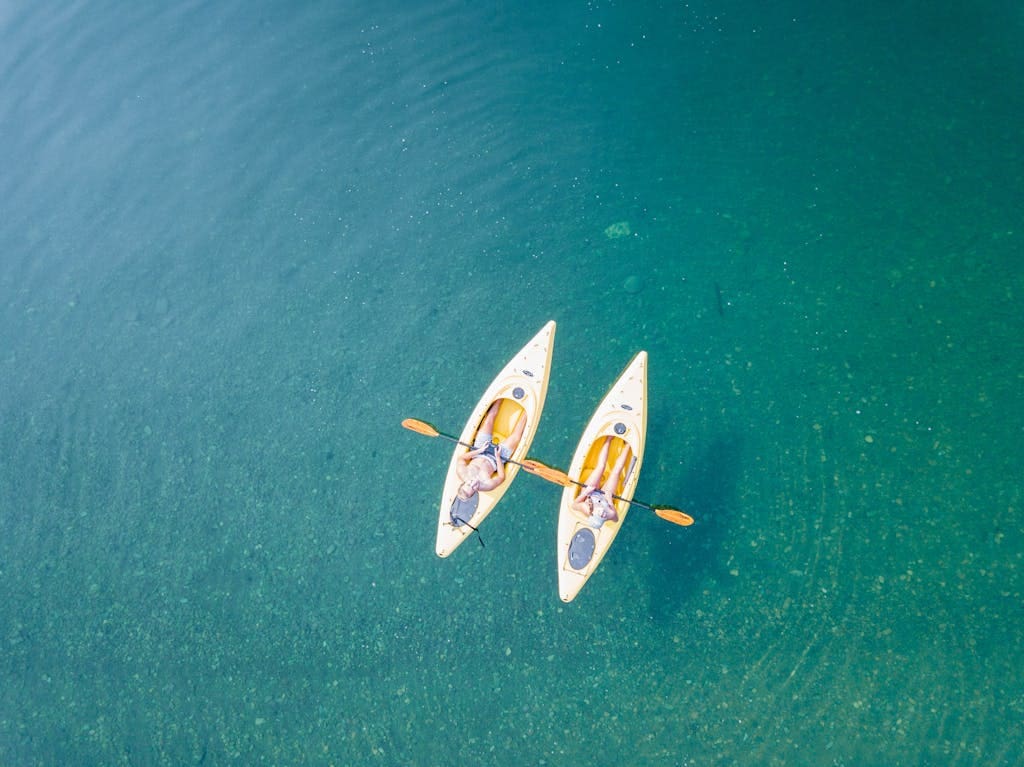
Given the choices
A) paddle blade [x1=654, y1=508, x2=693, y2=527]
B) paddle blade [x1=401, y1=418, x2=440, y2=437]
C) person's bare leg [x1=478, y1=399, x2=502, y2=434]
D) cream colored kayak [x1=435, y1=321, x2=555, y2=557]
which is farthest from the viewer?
paddle blade [x1=401, y1=418, x2=440, y2=437]

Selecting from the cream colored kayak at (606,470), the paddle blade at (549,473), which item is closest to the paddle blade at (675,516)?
the cream colored kayak at (606,470)

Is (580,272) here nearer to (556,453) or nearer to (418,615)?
(556,453)

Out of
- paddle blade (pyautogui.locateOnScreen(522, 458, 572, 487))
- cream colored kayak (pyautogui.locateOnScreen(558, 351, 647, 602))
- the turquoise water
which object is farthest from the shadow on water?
paddle blade (pyautogui.locateOnScreen(522, 458, 572, 487))

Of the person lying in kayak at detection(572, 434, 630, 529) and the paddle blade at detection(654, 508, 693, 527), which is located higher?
the person lying in kayak at detection(572, 434, 630, 529)

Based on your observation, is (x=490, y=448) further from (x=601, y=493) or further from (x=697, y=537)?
(x=697, y=537)

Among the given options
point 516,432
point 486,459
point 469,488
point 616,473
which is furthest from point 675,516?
point 469,488

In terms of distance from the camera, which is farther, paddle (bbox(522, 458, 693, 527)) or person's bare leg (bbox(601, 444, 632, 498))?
person's bare leg (bbox(601, 444, 632, 498))

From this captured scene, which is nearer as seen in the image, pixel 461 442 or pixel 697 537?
pixel 697 537

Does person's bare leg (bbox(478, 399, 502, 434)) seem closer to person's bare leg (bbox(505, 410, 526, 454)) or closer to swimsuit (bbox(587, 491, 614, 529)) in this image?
person's bare leg (bbox(505, 410, 526, 454))
